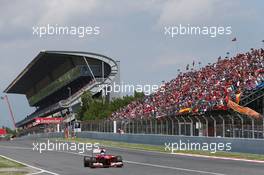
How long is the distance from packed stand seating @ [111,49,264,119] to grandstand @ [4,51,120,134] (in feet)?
96.8

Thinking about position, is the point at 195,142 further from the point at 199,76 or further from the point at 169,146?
the point at 199,76

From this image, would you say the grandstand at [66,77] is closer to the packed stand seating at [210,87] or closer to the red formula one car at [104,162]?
the packed stand seating at [210,87]

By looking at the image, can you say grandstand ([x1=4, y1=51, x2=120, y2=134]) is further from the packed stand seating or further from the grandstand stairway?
the grandstand stairway

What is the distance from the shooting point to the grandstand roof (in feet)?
308

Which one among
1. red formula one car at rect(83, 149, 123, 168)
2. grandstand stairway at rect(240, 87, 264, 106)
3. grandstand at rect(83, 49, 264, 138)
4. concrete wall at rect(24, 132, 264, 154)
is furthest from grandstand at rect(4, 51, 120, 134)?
red formula one car at rect(83, 149, 123, 168)

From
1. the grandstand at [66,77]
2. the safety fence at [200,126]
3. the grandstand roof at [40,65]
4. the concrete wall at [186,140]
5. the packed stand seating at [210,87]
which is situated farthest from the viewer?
the grandstand roof at [40,65]

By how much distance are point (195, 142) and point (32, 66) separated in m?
78.9

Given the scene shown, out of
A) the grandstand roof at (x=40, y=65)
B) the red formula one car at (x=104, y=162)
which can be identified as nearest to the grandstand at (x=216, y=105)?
the red formula one car at (x=104, y=162)

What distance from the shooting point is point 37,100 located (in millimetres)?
139375

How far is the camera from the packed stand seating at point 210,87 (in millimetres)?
33625

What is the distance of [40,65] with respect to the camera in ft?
354

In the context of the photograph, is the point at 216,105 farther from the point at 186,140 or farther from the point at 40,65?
the point at 40,65

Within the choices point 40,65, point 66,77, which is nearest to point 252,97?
point 66,77

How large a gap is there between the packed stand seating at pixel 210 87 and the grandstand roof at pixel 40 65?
46.0 metres
